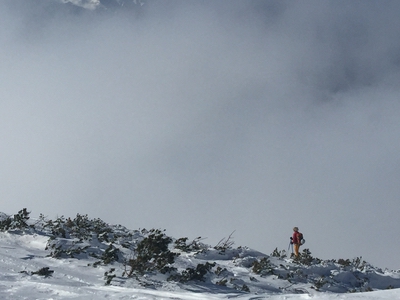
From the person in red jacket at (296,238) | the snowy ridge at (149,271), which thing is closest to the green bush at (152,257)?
the snowy ridge at (149,271)

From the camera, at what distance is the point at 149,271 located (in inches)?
256

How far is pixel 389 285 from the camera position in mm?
10547

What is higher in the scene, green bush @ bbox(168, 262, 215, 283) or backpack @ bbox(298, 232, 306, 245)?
backpack @ bbox(298, 232, 306, 245)

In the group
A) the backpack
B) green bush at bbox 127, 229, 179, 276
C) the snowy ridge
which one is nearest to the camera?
the snowy ridge

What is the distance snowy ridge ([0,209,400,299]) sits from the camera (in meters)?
4.83

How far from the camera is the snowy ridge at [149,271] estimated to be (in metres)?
4.83

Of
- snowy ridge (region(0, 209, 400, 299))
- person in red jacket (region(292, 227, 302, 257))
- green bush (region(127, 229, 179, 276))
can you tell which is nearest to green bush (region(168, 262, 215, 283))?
snowy ridge (region(0, 209, 400, 299))

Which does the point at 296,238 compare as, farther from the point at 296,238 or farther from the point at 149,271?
the point at 149,271

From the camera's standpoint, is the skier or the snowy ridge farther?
the skier

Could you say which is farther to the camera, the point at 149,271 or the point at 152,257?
the point at 152,257

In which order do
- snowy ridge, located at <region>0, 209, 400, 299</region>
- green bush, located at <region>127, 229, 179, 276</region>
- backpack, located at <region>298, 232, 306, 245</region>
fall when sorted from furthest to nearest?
backpack, located at <region>298, 232, 306, 245</region>, green bush, located at <region>127, 229, 179, 276</region>, snowy ridge, located at <region>0, 209, 400, 299</region>

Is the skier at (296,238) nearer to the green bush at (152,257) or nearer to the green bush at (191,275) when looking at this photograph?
the green bush at (191,275)

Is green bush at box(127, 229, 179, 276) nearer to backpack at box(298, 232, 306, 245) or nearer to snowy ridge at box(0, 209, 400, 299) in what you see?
snowy ridge at box(0, 209, 400, 299)

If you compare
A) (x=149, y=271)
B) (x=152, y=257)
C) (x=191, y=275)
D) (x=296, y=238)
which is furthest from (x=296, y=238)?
(x=149, y=271)
